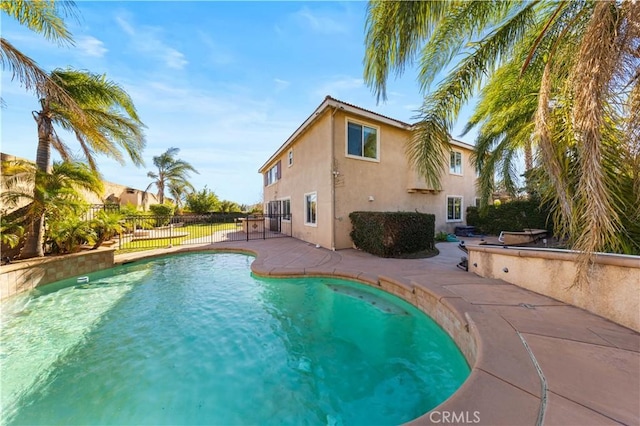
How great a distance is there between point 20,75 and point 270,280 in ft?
24.7

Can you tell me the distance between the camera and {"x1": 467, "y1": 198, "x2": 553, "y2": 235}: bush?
12836 millimetres

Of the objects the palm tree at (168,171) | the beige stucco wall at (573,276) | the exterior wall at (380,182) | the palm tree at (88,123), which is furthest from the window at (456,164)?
the palm tree at (168,171)

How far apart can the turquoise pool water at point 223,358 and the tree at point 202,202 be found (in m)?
22.3

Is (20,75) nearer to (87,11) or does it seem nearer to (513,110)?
(87,11)

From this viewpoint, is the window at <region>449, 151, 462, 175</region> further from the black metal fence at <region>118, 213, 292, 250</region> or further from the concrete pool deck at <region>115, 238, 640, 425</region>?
the concrete pool deck at <region>115, 238, 640, 425</region>

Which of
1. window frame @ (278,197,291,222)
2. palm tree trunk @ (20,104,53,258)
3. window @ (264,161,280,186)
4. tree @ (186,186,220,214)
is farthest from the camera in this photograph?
tree @ (186,186,220,214)

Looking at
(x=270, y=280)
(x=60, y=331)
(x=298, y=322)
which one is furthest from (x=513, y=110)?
(x=60, y=331)

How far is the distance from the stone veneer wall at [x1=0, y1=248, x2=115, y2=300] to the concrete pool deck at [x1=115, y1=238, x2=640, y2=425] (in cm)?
938

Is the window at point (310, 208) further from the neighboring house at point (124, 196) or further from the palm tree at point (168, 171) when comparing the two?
the palm tree at point (168, 171)

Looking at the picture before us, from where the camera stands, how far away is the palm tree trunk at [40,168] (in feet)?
22.8

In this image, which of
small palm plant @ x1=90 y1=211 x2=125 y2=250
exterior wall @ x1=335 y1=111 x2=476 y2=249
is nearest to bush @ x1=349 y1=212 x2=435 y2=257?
exterior wall @ x1=335 y1=111 x2=476 y2=249

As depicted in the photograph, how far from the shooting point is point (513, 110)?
6113mm

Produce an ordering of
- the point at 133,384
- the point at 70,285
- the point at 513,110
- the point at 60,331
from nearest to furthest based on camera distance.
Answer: the point at 133,384, the point at 60,331, the point at 513,110, the point at 70,285

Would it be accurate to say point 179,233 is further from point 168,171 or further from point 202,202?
point 168,171
